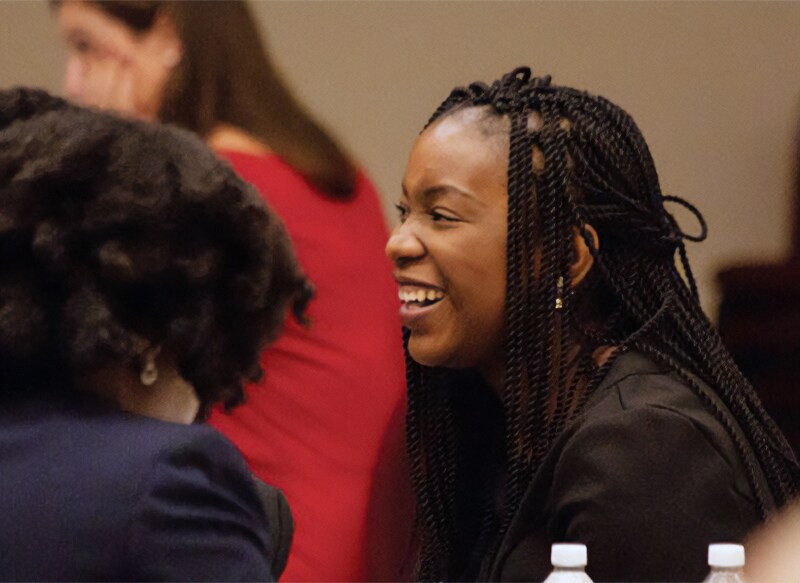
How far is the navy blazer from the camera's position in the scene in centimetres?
124

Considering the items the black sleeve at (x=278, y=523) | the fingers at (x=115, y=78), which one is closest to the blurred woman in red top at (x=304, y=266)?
the fingers at (x=115, y=78)

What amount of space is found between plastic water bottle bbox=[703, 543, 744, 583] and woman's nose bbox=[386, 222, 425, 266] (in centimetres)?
55

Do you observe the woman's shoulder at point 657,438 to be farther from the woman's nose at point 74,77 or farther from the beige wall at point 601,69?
the woman's nose at point 74,77

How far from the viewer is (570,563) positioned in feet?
4.32

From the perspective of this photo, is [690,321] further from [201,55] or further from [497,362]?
[201,55]

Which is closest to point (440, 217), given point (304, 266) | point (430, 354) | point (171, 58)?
point (430, 354)

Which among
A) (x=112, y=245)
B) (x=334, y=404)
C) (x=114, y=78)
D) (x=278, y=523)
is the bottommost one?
(x=334, y=404)

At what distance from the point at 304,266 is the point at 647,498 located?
76 centimetres

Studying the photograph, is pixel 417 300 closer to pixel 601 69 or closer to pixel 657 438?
pixel 657 438

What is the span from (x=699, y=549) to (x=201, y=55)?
3.59ft

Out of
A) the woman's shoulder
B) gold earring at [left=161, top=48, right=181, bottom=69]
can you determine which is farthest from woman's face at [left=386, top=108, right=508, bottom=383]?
gold earring at [left=161, top=48, right=181, bottom=69]

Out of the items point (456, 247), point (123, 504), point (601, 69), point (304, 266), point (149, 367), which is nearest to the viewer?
point (123, 504)

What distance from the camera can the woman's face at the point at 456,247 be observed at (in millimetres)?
1707

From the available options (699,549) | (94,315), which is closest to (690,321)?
(699,549)
